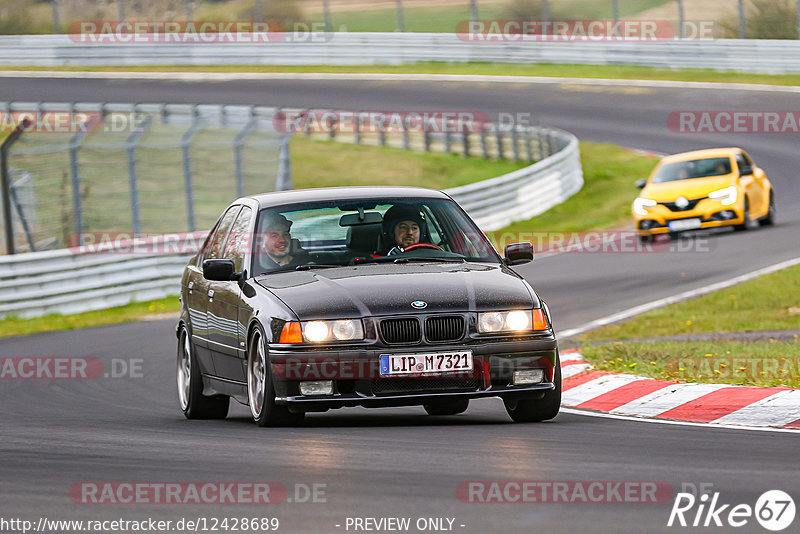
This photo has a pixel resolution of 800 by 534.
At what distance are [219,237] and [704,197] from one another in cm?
1517

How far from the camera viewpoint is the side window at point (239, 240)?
9.74 m

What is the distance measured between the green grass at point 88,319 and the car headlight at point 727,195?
29.6 feet

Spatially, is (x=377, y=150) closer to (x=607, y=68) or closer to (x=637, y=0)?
(x=607, y=68)

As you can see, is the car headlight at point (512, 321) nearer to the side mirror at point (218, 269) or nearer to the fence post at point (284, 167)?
the side mirror at point (218, 269)

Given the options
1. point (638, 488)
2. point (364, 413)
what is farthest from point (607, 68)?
point (638, 488)

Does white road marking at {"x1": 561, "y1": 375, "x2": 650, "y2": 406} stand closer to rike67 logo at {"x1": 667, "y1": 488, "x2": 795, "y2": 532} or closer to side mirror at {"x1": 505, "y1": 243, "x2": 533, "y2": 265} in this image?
side mirror at {"x1": 505, "y1": 243, "x2": 533, "y2": 265}

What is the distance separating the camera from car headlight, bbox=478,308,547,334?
8.48 meters

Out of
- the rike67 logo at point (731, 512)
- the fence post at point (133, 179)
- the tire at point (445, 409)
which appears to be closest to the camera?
the rike67 logo at point (731, 512)

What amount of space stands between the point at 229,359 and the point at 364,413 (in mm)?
1223

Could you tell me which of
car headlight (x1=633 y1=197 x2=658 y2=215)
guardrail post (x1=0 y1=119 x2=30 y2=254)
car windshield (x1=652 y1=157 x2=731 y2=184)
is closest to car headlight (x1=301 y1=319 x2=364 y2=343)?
guardrail post (x1=0 y1=119 x2=30 y2=254)

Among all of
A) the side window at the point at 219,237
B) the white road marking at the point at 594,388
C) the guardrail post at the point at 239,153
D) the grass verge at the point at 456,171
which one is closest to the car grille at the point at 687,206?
the grass verge at the point at 456,171

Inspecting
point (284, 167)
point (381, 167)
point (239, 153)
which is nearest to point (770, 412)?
point (239, 153)

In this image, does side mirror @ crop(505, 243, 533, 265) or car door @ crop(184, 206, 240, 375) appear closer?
side mirror @ crop(505, 243, 533, 265)

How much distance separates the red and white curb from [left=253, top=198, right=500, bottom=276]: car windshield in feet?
4.33
